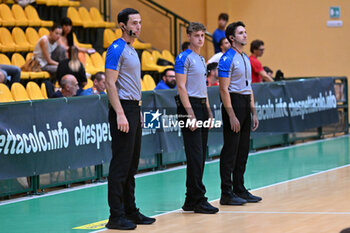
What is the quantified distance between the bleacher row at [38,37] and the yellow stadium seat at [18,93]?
162 centimetres

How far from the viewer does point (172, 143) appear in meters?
11.5

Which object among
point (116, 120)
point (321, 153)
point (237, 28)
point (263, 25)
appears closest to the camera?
point (116, 120)

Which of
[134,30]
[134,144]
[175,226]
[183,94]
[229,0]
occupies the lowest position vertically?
[175,226]

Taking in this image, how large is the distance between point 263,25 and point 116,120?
12871 mm

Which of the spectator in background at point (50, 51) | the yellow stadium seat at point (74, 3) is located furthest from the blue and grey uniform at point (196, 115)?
the yellow stadium seat at point (74, 3)

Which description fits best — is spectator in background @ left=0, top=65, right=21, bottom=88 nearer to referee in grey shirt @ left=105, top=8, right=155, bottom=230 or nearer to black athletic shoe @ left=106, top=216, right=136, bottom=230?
referee in grey shirt @ left=105, top=8, right=155, bottom=230

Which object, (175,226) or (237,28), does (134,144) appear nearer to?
(175,226)

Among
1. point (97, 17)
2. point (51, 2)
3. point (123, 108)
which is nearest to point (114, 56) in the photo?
point (123, 108)

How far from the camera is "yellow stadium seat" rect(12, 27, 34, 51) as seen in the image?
566 inches

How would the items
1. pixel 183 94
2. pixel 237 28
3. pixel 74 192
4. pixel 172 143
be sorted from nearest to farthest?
pixel 183 94, pixel 237 28, pixel 74 192, pixel 172 143

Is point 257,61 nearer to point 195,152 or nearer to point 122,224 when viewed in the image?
point 195,152

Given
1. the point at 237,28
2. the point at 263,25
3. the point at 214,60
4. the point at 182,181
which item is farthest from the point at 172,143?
the point at 263,25

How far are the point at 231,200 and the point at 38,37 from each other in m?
8.10

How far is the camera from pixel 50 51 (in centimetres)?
1360
